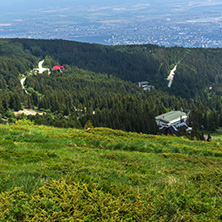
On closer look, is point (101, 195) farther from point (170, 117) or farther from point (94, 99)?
point (94, 99)

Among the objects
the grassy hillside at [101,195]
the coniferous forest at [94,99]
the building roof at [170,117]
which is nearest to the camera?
the grassy hillside at [101,195]

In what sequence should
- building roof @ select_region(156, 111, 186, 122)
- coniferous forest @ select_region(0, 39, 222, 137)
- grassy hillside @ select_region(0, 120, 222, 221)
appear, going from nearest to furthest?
grassy hillside @ select_region(0, 120, 222, 221)
coniferous forest @ select_region(0, 39, 222, 137)
building roof @ select_region(156, 111, 186, 122)

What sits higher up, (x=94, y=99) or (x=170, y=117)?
(x=94, y=99)

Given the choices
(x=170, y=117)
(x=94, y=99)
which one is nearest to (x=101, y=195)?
(x=170, y=117)

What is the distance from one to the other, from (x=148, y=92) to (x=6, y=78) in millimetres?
81546

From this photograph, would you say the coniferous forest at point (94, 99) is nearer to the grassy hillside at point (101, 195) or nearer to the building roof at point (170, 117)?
the building roof at point (170, 117)

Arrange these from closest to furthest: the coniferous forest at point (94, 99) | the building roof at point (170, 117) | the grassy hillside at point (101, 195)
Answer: the grassy hillside at point (101, 195)
the coniferous forest at point (94, 99)
the building roof at point (170, 117)

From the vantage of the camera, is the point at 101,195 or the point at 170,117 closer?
the point at 101,195

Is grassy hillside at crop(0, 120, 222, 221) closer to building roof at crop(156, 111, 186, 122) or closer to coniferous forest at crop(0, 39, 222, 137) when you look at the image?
coniferous forest at crop(0, 39, 222, 137)

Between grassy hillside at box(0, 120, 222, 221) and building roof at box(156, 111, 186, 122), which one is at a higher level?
grassy hillside at box(0, 120, 222, 221)

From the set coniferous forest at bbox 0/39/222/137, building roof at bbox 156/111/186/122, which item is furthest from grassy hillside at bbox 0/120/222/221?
building roof at bbox 156/111/186/122

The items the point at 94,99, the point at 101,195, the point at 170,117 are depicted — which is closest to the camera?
the point at 101,195

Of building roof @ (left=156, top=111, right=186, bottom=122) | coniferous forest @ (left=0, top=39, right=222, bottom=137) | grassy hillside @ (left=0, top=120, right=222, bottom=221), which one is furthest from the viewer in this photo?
building roof @ (left=156, top=111, right=186, bottom=122)

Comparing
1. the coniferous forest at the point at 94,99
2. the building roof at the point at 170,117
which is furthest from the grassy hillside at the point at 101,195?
the building roof at the point at 170,117
